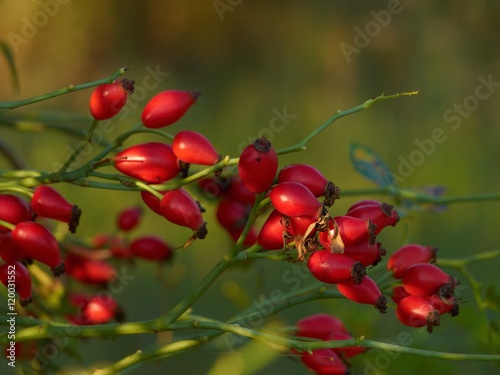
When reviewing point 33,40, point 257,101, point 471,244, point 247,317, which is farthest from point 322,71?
point 247,317

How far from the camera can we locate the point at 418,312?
0.60 meters

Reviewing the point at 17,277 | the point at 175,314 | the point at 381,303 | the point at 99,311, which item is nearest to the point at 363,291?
the point at 381,303

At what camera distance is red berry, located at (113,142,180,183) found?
598mm

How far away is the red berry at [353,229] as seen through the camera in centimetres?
55

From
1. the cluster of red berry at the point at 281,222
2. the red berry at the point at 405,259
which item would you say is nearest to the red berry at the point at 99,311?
the cluster of red berry at the point at 281,222

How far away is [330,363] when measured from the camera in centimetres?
64

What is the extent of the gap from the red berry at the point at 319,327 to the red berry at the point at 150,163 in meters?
0.17

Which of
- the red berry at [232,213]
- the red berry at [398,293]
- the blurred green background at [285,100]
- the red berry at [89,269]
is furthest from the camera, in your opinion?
the blurred green background at [285,100]

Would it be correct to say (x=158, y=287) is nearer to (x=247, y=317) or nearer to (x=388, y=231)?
(x=388, y=231)

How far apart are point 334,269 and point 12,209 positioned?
21cm

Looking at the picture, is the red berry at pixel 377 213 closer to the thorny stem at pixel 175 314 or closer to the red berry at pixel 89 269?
the thorny stem at pixel 175 314

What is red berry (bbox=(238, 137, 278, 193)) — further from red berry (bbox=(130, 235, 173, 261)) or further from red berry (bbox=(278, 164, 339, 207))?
red berry (bbox=(130, 235, 173, 261))

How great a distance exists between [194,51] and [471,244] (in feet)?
9.33

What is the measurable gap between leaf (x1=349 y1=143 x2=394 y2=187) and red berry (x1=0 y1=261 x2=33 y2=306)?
44 centimetres
